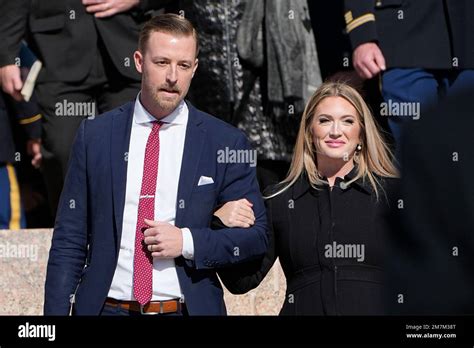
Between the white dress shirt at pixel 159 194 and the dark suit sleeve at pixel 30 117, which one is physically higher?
the dark suit sleeve at pixel 30 117

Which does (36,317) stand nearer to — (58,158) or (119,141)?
(119,141)

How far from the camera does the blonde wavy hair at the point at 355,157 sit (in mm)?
3111

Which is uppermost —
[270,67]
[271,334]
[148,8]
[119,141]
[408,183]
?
[148,8]

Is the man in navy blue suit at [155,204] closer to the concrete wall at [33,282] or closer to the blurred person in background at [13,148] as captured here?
the concrete wall at [33,282]

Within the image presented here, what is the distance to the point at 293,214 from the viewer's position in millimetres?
3053

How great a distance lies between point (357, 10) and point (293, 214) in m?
1.50

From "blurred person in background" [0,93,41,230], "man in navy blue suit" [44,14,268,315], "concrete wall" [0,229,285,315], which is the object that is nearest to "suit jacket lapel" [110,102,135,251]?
"man in navy blue suit" [44,14,268,315]

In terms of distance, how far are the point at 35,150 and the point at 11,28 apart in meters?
0.60

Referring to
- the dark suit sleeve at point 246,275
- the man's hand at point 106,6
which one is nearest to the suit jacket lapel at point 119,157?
the dark suit sleeve at point 246,275

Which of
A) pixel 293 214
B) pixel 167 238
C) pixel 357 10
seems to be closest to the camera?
pixel 167 238

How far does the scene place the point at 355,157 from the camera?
10.5 feet

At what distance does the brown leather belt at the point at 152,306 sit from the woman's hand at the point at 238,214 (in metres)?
0.31

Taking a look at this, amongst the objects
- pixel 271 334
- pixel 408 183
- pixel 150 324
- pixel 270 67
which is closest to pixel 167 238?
pixel 150 324

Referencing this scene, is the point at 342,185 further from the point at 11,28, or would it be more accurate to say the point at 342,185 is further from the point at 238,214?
the point at 11,28
